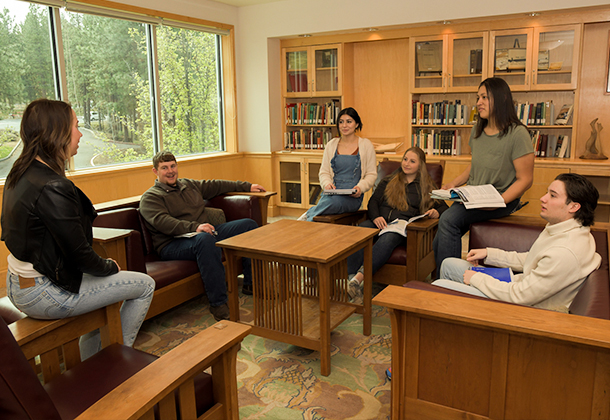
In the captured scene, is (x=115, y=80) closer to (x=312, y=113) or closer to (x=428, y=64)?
(x=312, y=113)

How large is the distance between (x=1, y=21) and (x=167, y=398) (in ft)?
12.8

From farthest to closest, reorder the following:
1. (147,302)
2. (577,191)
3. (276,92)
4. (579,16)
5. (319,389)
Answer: (276,92), (579,16), (319,389), (147,302), (577,191)

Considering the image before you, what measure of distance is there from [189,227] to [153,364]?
1.89 meters

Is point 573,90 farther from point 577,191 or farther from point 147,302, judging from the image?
point 147,302

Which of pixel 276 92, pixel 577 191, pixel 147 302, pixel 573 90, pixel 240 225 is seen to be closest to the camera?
Answer: pixel 577 191

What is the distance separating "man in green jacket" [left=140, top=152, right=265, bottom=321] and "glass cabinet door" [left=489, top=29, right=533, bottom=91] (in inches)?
124

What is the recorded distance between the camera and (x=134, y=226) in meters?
3.28

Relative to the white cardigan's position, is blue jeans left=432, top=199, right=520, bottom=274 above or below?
below

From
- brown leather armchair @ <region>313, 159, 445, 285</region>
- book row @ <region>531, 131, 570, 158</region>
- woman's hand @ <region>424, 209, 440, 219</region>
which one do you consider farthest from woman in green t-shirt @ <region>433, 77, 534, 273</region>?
book row @ <region>531, 131, 570, 158</region>

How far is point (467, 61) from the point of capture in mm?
5145

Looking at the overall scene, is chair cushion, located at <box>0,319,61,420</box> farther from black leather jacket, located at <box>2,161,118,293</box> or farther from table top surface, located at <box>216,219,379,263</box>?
table top surface, located at <box>216,219,379,263</box>

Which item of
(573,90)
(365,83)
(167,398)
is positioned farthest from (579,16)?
(167,398)

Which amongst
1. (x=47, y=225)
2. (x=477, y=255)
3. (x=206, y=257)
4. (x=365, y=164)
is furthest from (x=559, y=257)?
(x=365, y=164)

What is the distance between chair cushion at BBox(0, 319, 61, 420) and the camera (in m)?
1.04
